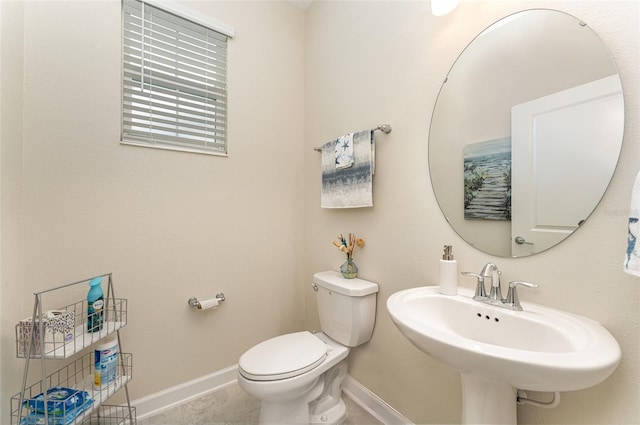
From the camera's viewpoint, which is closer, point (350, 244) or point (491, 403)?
point (491, 403)

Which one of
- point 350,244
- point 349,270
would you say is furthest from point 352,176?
point 349,270

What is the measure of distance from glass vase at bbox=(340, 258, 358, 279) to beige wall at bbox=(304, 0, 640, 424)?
0.05 meters

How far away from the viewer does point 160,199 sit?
143 centimetres

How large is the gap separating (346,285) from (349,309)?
12cm

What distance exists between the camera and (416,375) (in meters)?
1.19

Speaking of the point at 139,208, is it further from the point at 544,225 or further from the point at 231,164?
the point at 544,225

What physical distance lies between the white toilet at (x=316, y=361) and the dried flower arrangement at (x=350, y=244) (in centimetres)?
16

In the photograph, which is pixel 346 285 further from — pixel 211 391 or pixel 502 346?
pixel 211 391

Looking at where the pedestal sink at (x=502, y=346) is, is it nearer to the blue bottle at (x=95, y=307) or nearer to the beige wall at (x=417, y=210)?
the beige wall at (x=417, y=210)

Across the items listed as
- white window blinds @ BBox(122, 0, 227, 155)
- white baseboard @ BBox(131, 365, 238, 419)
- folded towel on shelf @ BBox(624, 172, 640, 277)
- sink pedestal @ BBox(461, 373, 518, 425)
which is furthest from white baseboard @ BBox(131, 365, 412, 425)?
white window blinds @ BBox(122, 0, 227, 155)

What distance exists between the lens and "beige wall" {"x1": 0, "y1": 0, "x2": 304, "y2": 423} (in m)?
1.16

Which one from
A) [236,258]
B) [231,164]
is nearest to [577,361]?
[236,258]

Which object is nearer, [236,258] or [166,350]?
[166,350]

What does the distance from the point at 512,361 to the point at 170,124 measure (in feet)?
5.79
